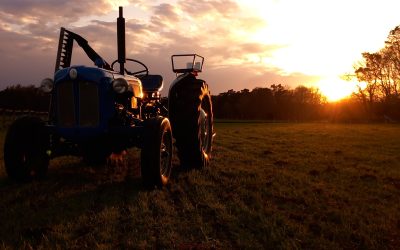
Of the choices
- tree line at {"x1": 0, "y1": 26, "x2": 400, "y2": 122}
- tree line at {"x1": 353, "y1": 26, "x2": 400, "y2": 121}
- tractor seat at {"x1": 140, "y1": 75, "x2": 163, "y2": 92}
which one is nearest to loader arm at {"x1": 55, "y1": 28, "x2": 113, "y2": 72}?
tractor seat at {"x1": 140, "y1": 75, "x2": 163, "y2": 92}

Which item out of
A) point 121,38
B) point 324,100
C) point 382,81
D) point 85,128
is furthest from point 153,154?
point 324,100

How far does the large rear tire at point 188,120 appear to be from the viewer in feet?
22.3

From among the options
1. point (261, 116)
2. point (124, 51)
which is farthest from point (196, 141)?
point (261, 116)

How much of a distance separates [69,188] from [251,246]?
3179mm

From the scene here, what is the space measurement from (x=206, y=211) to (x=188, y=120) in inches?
102

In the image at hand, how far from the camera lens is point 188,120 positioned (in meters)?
6.80

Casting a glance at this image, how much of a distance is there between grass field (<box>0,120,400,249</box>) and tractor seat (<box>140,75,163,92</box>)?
5.89 feet

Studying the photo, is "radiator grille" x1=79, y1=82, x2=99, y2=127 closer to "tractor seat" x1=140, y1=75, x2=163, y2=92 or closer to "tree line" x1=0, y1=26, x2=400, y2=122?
"tractor seat" x1=140, y1=75, x2=163, y2=92

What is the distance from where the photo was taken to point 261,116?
62.5 metres

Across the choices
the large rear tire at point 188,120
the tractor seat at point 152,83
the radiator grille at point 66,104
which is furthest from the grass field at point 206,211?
the tractor seat at point 152,83

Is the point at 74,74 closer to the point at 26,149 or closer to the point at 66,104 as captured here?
the point at 66,104

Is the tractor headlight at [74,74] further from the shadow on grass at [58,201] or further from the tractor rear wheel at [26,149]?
the shadow on grass at [58,201]

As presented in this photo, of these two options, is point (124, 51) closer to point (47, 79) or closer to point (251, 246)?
point (47, 79)

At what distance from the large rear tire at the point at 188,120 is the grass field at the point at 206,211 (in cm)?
34
